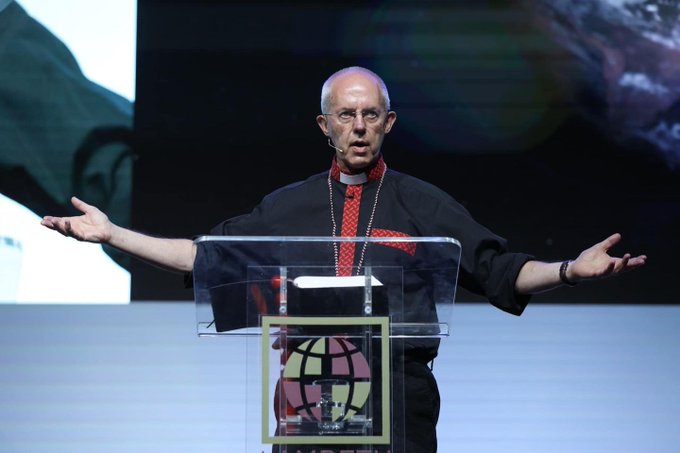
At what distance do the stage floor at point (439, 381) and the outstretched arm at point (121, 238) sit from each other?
57.3 inches

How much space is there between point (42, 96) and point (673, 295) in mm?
2388

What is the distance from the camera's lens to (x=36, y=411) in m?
4.13

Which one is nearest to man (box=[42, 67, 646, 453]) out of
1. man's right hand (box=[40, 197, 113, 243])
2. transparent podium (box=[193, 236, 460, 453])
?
man's right hand (box=[40, 197, 113, 243])

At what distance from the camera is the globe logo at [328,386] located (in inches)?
81.7

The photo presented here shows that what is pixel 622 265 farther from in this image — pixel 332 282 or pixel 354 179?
pixel 354 179

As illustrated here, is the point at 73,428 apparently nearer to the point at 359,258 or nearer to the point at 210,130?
the point at 210,130

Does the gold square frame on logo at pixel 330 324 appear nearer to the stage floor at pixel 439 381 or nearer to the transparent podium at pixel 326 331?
the transparent podium at pixel 326 331

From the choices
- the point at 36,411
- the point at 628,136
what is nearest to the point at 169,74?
the point at 36,411

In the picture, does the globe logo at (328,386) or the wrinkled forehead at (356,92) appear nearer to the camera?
the globe logo at (328,386)

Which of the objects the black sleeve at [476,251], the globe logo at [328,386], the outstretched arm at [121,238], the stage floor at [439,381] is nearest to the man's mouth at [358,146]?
the black sleeve at [476,251]

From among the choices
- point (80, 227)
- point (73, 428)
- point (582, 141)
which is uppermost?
point (582, 141)

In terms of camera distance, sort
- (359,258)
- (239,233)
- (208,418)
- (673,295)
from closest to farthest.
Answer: (359,258), (239,233), (208,418), (673,295)

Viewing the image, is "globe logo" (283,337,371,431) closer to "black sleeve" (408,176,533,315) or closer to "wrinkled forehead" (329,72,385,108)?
"black sleeve" (408,176,533,315)

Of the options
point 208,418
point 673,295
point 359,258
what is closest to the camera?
point 359,258
